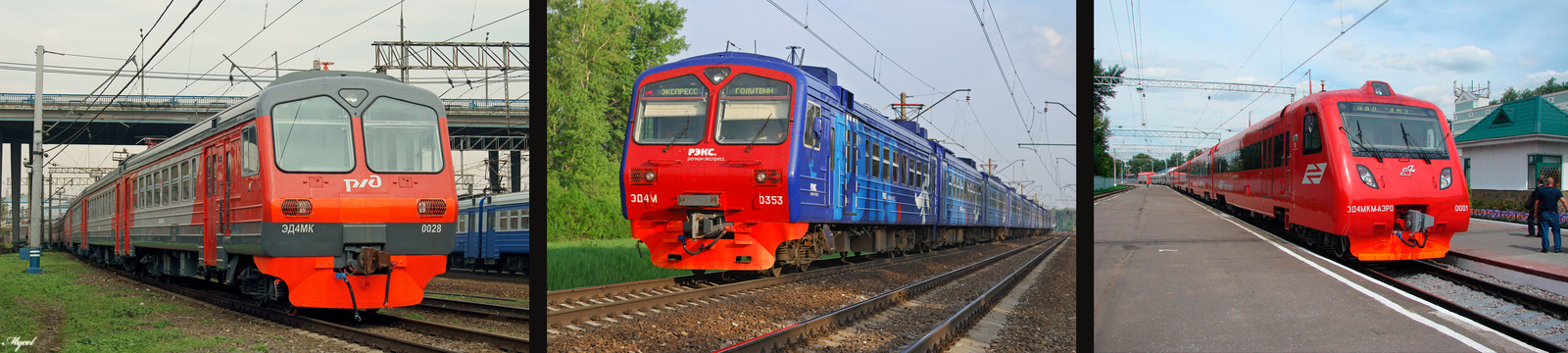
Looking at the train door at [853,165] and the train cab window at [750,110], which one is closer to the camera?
the train cab window at [750,110]

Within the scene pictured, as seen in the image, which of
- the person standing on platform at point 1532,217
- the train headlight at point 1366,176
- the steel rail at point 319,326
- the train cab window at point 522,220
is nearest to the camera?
the train headlight at point 1366,176

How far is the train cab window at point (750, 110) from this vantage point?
10.9 meters

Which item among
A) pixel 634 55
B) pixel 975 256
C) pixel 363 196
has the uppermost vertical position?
pixel 634 55

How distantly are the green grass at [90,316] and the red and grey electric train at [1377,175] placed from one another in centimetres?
1139

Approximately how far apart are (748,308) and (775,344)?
249cm

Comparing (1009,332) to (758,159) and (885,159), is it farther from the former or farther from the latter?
(885,159)

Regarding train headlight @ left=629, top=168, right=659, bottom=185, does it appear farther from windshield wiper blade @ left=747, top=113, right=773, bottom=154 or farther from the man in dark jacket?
the man in dark jacket

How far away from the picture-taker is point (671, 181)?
10945 millimetres

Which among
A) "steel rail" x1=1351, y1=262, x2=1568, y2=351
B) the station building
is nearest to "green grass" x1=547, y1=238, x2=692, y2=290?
"steel rail" x1=1351, y1=262, x2=1568, y2=351

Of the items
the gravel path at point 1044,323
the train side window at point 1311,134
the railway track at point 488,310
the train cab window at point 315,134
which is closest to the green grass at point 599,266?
the railway track at point 488,310

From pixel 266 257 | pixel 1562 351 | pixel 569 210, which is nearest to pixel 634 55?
pixel 569 210

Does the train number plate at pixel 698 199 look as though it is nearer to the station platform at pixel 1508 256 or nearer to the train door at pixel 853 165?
the train door at pixel 853 165

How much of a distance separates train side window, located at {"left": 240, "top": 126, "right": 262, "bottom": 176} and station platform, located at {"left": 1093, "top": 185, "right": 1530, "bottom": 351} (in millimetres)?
9270

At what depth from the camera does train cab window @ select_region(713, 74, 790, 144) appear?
35.7ft
